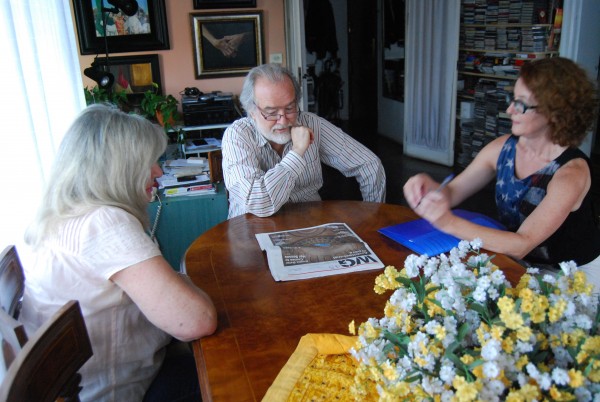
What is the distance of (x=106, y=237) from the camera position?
1.20m

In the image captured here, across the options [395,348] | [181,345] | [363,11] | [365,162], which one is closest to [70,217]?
[181,345]

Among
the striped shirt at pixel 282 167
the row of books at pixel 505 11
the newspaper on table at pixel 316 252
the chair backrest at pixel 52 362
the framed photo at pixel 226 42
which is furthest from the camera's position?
the row of books at pixel 505 11

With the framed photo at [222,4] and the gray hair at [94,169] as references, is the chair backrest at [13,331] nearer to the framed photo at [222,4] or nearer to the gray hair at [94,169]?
the gray hair at [94,169]

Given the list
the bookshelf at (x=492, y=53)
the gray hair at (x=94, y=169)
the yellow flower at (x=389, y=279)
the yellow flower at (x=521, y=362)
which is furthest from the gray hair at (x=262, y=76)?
the bookshelf at (x=492, y=53)

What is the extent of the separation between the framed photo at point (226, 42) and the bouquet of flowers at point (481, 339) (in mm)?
3752

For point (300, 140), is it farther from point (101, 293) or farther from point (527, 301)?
point (527, 301)

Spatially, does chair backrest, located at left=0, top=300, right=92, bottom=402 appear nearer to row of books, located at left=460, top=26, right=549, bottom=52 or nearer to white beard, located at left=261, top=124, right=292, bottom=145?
white beard, located at left=261, top=124, right=292, bottom=145

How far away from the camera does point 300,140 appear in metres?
2.04

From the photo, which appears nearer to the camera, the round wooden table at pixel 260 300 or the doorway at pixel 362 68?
the round wooden table at pixel 260 300

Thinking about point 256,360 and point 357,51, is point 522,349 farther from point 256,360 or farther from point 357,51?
point 357,51

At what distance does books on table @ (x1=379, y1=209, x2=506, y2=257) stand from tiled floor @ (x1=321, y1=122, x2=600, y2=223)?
2.57m

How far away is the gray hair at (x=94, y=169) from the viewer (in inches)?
48.8

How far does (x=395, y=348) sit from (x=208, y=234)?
3.76 ft

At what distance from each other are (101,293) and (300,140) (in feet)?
3.43
